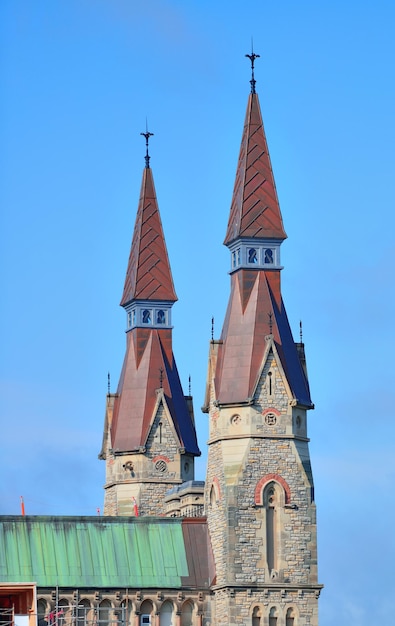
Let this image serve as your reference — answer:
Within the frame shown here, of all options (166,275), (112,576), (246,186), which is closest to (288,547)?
(112,576)

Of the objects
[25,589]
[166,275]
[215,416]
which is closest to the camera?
[25,589]

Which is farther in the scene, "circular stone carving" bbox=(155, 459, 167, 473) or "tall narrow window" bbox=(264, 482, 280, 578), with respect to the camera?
"circular stone carving" bbox=(155, 459, 167, 473)

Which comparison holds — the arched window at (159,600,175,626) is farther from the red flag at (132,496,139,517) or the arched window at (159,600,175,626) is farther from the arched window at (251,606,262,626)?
the red flag at (132,496,139,517)

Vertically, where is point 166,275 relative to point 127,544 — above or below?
above

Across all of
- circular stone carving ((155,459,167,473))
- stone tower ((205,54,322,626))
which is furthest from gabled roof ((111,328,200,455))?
stone tower ((205,54,322,626))

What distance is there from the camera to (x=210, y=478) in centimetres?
10106

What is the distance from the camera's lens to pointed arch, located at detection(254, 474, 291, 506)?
98.1 m

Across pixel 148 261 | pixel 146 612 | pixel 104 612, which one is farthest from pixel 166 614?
pixel 148 261

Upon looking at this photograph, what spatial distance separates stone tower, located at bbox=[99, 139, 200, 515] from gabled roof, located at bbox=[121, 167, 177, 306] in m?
0.05

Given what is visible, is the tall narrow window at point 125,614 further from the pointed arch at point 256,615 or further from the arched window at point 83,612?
→ the pointed arch at point 256,615

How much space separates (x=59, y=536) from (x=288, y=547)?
10.2 meters

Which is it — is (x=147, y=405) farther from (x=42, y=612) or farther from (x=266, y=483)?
(x=42, y=612)

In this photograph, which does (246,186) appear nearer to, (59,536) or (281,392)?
(281,392)

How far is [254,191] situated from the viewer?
10300 cm
